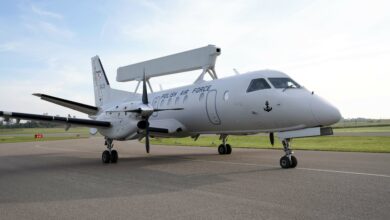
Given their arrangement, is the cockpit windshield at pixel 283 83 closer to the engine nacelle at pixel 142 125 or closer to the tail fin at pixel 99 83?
the engine nacelle at pixel 142 125

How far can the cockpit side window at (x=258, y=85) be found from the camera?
12.4 meters

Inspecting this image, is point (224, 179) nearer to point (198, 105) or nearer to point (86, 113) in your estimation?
point (198, 105)

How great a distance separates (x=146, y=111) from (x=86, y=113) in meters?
6.79

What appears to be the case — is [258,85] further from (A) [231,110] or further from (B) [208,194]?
(B) [208,194]

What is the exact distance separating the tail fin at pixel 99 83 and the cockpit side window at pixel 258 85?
11061 mm

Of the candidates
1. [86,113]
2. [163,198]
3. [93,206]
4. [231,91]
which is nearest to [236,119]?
[231,91]

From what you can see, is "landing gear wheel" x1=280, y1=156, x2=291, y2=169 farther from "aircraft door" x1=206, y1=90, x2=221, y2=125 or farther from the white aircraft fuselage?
"aircraft door" x1=206, y1=90, x2=221, y2=125

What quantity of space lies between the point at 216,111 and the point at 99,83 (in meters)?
10.7

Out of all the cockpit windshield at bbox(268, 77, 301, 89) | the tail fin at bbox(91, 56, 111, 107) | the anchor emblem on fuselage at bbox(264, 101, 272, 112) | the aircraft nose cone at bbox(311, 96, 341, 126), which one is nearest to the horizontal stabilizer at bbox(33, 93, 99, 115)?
the tail fin at bbox(91, 56, 111, 107)

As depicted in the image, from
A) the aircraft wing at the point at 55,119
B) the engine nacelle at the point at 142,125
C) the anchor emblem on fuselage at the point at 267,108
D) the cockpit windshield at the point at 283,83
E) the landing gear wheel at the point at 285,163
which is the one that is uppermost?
the cockpit windshield at the point at 283,83

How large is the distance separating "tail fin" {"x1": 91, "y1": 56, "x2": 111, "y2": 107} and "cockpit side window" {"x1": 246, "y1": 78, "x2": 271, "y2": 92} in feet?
36.3

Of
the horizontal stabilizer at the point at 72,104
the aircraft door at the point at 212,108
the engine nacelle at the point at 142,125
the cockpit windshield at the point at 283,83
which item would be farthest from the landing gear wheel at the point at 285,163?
the horizontal stabilizer at the point at 72,104

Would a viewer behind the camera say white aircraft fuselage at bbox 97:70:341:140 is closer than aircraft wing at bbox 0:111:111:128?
Yes

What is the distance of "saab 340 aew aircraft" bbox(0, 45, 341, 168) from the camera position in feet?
37.0
